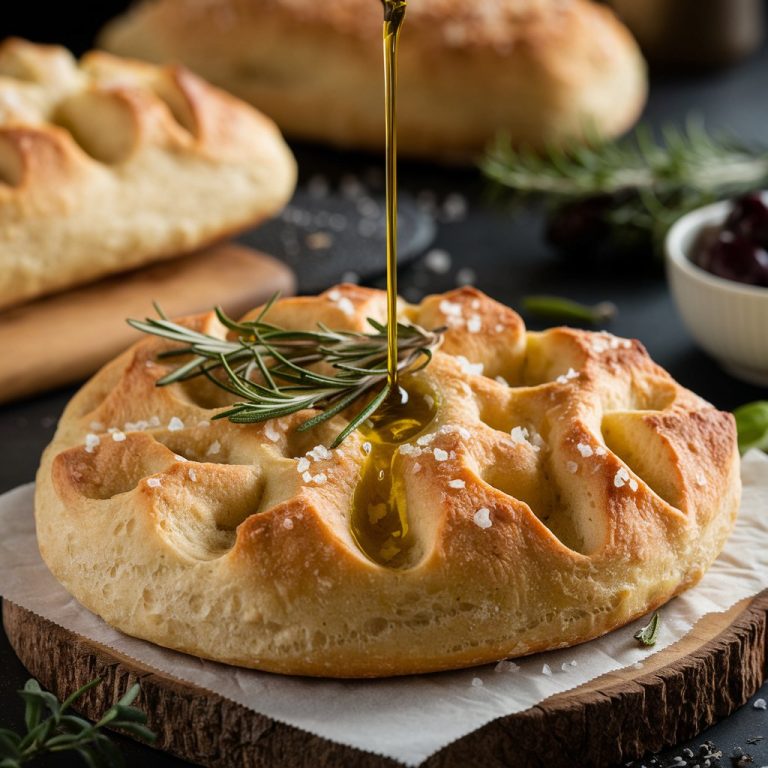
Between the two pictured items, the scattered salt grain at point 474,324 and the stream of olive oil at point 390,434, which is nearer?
the stream of olive oil at point 390,434

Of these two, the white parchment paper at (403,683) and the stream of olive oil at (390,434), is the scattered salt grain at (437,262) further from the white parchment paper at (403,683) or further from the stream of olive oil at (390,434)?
the white parchment paper at (403,683)

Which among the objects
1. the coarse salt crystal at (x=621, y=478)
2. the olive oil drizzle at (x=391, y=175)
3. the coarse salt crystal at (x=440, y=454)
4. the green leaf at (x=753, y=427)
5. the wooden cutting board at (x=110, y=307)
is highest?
the olive oil drizzle at (x=391, y=175)

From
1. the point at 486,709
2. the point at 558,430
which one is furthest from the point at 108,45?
the point at 486,709

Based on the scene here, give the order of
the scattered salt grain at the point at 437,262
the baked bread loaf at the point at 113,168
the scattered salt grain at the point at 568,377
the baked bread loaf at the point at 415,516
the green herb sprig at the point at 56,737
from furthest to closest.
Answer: the scattered salt grain at the point at 437,262 → the baked bread loaf at the point at 113,168 → the scattered salt grain at the point at 568,377 → the baked bread loaf at the point at 415,516 → the green herb sprig at the point at 56,737

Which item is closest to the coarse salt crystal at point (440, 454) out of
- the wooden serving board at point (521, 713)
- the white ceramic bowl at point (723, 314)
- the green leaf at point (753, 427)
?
the wooden serving board at point (521, 713)

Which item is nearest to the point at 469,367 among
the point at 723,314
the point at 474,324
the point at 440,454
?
the point at 474,324

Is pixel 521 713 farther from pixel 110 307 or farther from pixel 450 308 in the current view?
pixel 110 307
